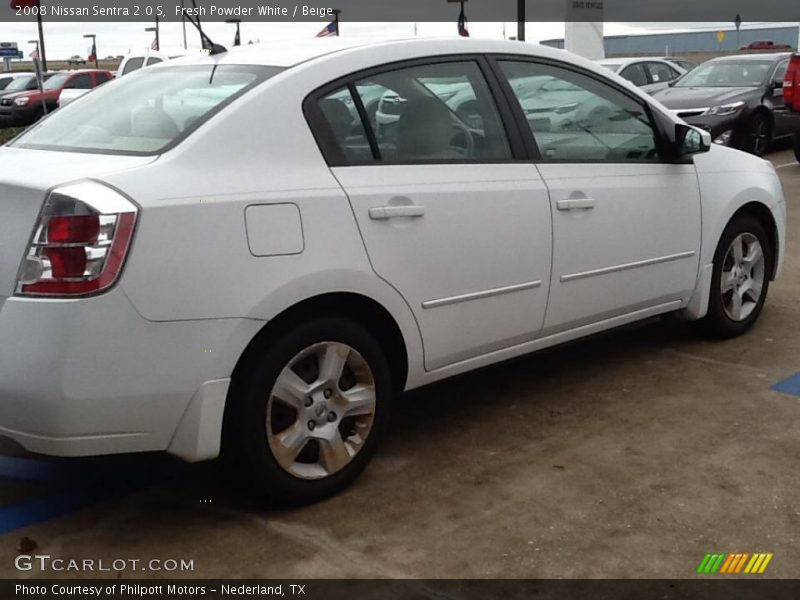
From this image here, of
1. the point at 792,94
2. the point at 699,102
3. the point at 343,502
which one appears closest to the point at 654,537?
the point at 343,502

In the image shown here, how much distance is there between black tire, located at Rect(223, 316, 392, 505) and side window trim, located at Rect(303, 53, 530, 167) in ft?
1.94

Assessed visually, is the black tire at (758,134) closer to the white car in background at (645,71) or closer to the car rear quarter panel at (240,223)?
the white car in background at (645,71)

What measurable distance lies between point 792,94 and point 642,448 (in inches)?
376

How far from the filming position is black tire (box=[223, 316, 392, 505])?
325 centimetres

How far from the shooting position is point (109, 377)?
9.83 ft

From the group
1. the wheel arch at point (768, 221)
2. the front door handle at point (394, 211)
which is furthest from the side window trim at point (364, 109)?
the wheel arch at point (768, 221)

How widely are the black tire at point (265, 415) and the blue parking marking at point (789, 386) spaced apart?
2.04m

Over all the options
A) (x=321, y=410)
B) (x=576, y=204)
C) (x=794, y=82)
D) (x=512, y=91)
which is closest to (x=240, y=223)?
(x=321, y=410)

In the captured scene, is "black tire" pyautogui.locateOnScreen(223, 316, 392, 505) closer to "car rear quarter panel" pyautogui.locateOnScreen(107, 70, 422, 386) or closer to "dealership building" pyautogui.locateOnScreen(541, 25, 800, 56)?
"car rear quarter panel" pyautogui.locateOnScreen(107, 70, 422, 386)

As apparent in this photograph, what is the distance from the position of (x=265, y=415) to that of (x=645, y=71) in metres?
15.8

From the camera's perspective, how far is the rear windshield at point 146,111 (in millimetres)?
3422

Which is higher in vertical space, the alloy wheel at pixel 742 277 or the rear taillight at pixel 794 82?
the rear taillight at pixel 794 82

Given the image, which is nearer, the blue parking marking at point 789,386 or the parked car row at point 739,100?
the blue parking marking at point 789,386
